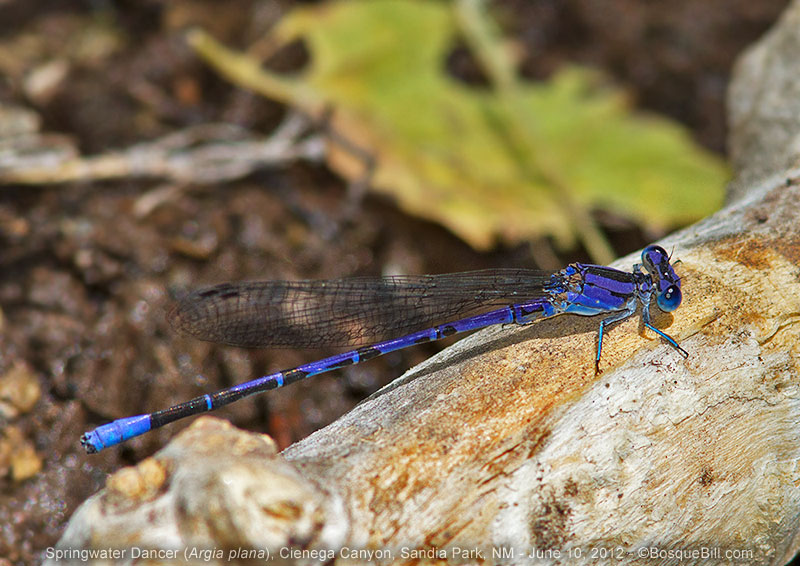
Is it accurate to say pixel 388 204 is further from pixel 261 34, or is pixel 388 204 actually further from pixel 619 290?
pixel 619 290

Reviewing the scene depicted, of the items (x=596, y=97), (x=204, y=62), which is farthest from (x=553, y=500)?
(x=204, y=62)

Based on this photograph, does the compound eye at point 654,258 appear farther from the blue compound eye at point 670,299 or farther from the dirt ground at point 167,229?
the dirt ground at point 167,229

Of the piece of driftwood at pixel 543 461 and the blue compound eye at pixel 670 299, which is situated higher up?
the blue compound eye at pixel 670 299

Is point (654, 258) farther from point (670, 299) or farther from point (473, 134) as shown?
point (473, 134)

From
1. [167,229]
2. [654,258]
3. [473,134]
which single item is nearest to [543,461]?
[654,258]

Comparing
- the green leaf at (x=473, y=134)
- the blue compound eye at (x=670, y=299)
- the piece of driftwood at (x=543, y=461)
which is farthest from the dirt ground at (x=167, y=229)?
the blue compound eye at (x=670, y=299)

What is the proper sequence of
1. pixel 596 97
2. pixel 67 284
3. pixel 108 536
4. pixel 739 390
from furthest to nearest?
1. pixel 596 97
2. pixel 67 284
3. pixel 739 390
4. pixel 108 536

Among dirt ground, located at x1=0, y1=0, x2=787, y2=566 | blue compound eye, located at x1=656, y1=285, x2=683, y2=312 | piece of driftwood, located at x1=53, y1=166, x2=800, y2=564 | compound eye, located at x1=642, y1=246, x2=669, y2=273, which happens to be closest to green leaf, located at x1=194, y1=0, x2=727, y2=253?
dirt ground, located at x1=0, y1=0, x2=787, y2=566
